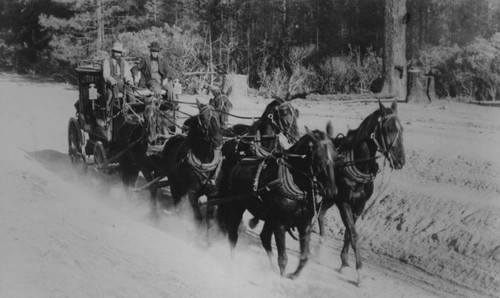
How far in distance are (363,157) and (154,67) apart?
5737 mm

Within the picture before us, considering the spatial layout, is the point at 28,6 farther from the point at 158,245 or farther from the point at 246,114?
the point at 158,245

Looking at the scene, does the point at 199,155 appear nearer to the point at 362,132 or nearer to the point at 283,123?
the point at 283,123

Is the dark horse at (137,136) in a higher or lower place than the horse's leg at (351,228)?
higher

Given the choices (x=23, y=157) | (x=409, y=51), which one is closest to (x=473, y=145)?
(x=23, y=157)

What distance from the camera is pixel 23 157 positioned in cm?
1419

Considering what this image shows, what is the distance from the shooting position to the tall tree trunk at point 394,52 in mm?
21672

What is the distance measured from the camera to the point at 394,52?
22016mm

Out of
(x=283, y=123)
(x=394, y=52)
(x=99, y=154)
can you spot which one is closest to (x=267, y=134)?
(x=283, y=123)

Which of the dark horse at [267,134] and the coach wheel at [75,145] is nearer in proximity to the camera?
the dark horse at [267,134]

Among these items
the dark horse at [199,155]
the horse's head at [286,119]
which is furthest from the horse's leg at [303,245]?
the dark horse at [199,155]

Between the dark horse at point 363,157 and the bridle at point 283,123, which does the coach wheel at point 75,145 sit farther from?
the dark horse at point 363,157

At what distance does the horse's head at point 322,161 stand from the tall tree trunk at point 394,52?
14.8 meters

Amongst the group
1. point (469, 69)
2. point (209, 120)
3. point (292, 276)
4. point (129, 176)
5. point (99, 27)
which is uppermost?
point (99, 27)

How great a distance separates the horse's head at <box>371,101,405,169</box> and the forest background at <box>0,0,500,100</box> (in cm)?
1355
